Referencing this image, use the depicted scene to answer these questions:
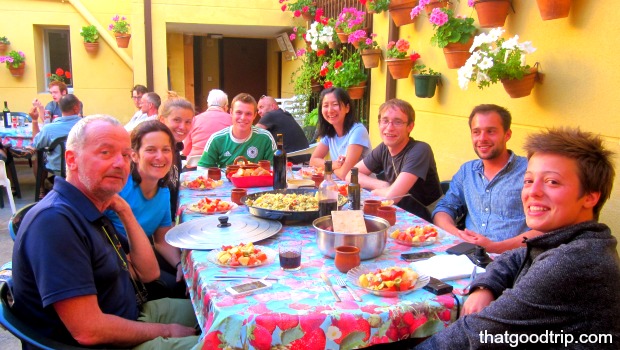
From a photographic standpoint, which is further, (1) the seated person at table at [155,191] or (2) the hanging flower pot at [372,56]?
(2) the hanging flower pot at [372,56]

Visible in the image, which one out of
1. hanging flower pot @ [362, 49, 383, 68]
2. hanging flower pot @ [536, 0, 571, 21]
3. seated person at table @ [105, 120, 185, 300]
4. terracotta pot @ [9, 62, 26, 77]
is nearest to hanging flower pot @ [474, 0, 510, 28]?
hanging flower pot @ [536, 0, 571, 21]

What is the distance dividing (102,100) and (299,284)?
9438 mm

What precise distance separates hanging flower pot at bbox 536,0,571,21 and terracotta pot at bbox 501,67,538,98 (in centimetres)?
39

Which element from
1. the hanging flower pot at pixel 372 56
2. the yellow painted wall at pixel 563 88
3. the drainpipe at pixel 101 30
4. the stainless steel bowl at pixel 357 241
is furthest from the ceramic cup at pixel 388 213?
the drainpipe at pixel 101 30

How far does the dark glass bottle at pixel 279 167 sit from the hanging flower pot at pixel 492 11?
5.82 feet

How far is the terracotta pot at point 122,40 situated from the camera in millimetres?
9539

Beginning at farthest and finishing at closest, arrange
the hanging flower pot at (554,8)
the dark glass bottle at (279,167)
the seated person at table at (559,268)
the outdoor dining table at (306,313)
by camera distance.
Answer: the dark glass bottle at (279,167)
the hanging flower pot at (554,8)
the outdoor dining table at (306,313)
the seated person at table at (559,268)

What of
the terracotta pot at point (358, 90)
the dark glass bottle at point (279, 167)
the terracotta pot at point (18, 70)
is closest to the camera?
the dark glass bottle at point (279, 167)

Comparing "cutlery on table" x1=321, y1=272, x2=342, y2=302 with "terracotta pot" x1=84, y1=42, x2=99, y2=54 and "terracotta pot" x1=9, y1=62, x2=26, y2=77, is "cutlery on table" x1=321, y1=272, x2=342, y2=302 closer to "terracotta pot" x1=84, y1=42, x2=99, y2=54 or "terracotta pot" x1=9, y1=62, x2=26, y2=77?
"terracotta pot" x1=84, y1=42, x2=99, y2=54

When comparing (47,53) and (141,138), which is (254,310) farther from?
(47,53)

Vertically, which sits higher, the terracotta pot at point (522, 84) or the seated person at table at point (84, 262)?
the terracotta pot at point (522, 84)
